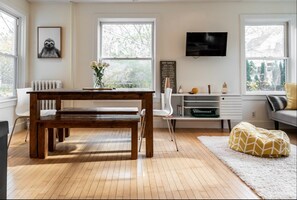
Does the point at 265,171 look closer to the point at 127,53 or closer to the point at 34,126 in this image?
the point at 34,126

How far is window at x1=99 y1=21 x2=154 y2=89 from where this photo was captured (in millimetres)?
5359

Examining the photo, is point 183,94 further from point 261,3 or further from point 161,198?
point 161,198

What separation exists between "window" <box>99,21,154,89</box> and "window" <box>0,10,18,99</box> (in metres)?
1.65

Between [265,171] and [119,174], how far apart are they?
4.77ft

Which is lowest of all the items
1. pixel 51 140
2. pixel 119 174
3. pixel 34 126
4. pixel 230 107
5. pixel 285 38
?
pixel 119 174

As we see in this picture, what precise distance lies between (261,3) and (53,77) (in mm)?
4531

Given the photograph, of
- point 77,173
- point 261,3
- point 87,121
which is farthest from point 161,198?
point 261,3

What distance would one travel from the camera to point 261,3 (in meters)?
5.18

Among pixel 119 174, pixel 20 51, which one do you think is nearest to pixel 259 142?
pixel 119 174

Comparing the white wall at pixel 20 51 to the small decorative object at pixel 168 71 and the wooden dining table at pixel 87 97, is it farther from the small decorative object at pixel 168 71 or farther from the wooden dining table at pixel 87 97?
the small decorative object at pixel 168 71

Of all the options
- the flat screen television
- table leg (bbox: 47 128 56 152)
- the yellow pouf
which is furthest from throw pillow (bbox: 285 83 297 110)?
table leg (bbox: 47 128 56 152)

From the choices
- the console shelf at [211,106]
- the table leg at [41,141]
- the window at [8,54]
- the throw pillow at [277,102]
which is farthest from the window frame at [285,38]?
the window at [8,54]

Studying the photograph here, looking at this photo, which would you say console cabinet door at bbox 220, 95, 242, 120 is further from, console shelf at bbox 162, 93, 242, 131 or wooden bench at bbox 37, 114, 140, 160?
wooden bench at bbox 37, 114, 140, 160

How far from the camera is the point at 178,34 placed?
5.20 meters
